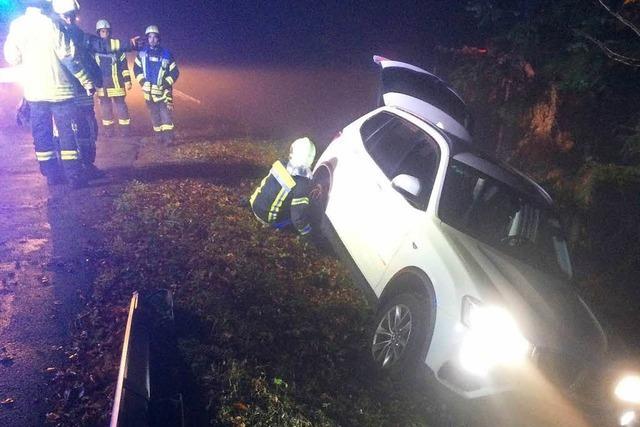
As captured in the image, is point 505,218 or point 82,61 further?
point 82,61

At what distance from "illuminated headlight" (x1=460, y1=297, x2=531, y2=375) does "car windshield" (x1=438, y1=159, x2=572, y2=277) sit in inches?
36.8

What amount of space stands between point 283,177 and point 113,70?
18.5 feet

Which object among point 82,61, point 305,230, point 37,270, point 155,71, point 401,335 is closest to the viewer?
point 401,335

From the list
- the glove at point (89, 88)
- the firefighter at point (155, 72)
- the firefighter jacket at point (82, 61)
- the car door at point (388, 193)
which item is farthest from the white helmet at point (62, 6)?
the car door at point (388, 193)

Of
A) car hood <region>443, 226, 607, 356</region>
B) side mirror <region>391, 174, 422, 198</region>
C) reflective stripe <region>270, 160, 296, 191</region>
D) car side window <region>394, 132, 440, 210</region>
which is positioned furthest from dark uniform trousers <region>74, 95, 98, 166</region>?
car hood <region>443, 226, 607, 356</region>

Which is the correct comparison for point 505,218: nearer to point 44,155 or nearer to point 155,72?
point 44,155

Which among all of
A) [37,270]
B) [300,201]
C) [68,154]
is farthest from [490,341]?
[68,154]

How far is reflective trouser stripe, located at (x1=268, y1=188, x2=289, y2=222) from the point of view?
5.24 metres

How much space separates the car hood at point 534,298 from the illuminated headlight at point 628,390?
250 millimetres

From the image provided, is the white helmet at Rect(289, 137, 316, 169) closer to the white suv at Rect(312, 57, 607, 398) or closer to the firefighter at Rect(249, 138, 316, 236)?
the firefighter at Rect(249, 138, 316, 236)

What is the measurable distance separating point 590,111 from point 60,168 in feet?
28.4

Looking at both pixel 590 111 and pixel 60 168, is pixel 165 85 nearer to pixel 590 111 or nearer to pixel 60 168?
pixel 60 168

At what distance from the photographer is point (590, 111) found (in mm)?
7672

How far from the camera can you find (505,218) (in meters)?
4.33
